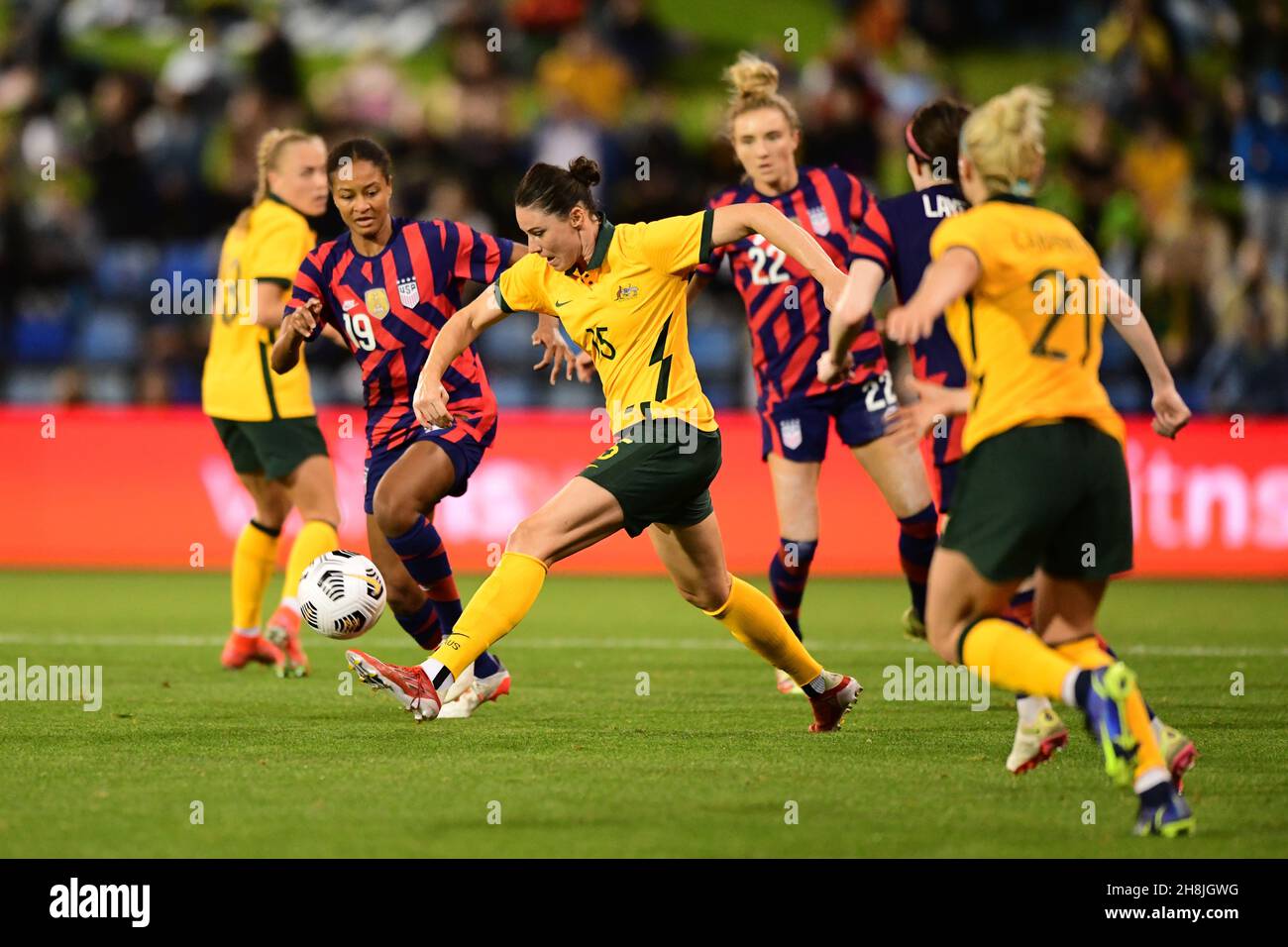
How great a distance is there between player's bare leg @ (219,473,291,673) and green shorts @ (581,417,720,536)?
3.39 meters

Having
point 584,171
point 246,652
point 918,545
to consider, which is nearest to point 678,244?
point 584,171

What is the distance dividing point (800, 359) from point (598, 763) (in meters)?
2.75

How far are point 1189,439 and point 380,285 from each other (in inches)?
323

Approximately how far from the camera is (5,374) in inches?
652

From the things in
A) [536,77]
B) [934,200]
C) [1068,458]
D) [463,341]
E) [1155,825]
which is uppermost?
[536,77]

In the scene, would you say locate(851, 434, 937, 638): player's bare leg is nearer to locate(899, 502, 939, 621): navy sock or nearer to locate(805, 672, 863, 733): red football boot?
locate(899, 502, 939, 621): navy sock

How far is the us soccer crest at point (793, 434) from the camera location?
839 cm

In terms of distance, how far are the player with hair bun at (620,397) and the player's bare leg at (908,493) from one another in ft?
5.54

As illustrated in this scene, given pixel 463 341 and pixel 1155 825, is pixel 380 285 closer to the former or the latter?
pixel 463 341

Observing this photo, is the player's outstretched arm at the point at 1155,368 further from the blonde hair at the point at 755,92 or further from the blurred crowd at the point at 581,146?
the blurred crowd at the point at 581,146

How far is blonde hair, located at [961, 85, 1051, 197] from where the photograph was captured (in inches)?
201

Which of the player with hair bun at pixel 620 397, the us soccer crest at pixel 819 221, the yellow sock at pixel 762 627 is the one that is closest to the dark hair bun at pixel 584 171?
the player with hair bun at pixel 620 397

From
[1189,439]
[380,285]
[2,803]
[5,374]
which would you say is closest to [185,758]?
[2,803]

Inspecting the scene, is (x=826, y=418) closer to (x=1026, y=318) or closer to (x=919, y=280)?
(x=919, y=280)
